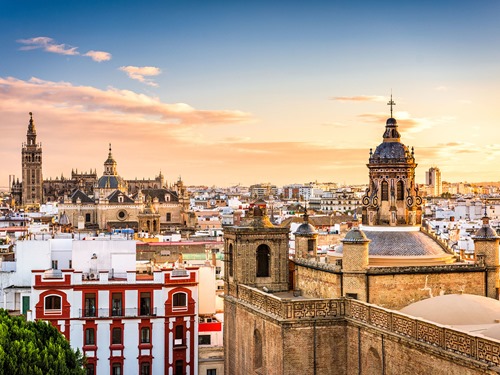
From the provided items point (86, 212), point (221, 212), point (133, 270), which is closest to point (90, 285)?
point (133, 270)

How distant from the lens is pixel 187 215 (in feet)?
357

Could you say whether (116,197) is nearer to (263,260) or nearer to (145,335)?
(145,335)

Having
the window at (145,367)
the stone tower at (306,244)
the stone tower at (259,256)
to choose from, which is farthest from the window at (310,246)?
the window at (145,367)

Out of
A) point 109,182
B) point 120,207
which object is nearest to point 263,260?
point 120,207

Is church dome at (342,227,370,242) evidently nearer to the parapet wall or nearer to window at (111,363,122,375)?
the parapet wall

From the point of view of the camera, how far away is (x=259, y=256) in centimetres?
3000

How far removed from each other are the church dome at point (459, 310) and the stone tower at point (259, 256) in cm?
755

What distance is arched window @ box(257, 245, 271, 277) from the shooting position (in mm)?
29891

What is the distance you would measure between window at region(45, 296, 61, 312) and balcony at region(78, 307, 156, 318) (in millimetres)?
967

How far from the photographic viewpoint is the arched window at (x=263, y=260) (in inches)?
1177

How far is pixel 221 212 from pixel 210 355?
309 ft

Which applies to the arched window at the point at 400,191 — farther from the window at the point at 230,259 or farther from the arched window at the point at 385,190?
the window at the point at 230,259

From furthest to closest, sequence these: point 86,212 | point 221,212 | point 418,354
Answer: point 221,212 < point 86,212 < point 418,354

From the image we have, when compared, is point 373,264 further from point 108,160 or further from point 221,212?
point 221,212
